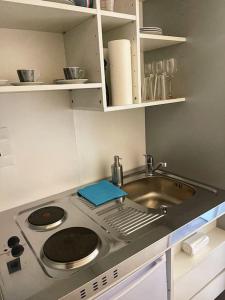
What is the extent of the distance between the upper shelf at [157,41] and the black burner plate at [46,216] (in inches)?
36.7

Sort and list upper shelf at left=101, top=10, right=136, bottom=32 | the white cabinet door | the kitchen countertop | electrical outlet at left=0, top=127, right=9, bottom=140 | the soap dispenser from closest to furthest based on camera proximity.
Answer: the kitchen countertop
the white cabinet door
upper shelf at left=101, top=10, right=136, bottom=32
electrical outlet at left=0, top=127, right=9, bottom=140
the soap dispenser

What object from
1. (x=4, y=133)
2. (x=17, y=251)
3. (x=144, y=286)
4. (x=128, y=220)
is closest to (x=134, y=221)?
(x=128, y=220)

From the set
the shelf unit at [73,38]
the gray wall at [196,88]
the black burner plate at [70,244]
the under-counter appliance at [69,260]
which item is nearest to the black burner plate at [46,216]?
the under-counter appliance at [69,260]

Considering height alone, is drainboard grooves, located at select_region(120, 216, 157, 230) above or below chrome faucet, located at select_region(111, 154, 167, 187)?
below

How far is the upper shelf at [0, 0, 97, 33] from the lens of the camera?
2.68 ft

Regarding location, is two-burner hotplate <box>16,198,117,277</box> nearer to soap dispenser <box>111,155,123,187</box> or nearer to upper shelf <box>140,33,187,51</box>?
soap dispenser <box>111,155,123,187</box>

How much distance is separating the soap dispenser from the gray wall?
0.40 meters

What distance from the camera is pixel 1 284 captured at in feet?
2.46

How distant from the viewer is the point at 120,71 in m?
1.08

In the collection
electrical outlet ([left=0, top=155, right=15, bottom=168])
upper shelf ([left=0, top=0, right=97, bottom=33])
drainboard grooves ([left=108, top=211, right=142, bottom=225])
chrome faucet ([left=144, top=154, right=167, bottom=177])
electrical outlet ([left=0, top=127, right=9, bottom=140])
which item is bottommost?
drainboard grooves ([left=108, top=211, right=142, bottom=225])

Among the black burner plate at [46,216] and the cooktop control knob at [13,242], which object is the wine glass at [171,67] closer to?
the black burner plate at [46,216]

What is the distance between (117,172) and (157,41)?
753 mm

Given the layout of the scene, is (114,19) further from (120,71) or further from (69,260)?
(69,260)

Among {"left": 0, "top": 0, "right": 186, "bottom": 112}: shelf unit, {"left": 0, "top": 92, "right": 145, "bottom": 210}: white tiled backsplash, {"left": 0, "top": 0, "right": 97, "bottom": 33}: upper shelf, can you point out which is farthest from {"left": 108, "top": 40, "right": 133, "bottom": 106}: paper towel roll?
{"left": 0, "top": 92, "right": 145, "bottom": 210}: white tiled backsplash
